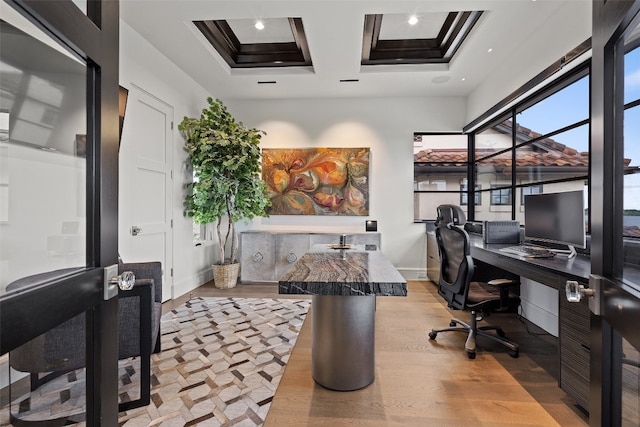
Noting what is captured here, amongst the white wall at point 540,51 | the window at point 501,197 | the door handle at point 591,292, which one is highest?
the white wall at point 540,51

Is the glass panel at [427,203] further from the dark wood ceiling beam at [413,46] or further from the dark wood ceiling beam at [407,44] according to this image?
the dark wood ceiling beam at [407,44]

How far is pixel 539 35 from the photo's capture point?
3059mm

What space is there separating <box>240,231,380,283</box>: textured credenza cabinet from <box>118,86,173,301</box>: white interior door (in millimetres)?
1180

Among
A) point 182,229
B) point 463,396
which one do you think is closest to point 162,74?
point 182,229

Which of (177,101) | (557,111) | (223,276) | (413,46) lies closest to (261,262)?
(223,276)

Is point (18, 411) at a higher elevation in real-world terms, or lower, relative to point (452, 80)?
lower

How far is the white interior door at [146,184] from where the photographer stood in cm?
302

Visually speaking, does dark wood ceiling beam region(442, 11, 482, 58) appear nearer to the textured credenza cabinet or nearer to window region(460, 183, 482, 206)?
window region(460, 183, 482, 206)

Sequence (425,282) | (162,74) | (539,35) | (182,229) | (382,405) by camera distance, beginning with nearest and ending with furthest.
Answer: (382,405)
(539,35)
(162,74)
(182,229)
(425,282)

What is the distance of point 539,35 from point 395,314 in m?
3.18

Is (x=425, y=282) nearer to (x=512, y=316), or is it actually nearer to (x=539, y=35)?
(x=512, y=316)

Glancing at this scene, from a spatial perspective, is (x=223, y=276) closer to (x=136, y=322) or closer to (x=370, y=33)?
(x=136, y=322)

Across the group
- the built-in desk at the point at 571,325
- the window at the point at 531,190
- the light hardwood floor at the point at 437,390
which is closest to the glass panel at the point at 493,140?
the window at the point at 531,190

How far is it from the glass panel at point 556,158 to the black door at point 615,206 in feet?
8.04
